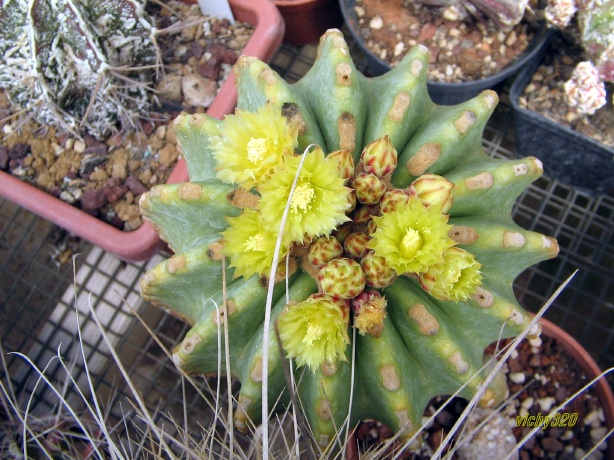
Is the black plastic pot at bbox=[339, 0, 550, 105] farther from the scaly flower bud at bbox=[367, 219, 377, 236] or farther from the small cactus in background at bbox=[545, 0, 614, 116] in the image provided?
the scaly flower bud at bbox=[367, 219, 377, 236]

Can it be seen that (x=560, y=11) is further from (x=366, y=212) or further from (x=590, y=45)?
(x=366, y=212)

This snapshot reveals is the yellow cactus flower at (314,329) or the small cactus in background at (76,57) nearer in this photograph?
the yellow cactus flower at (314,329)

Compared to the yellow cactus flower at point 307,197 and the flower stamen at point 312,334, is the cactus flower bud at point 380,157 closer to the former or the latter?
the yellow cactus flower at point 307,197

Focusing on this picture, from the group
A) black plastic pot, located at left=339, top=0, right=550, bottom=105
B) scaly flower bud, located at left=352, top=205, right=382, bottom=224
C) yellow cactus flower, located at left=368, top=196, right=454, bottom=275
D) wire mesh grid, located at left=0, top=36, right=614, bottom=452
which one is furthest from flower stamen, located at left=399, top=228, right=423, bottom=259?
wire mesh grid, located at left=0, top=36, right=614, bottom=452

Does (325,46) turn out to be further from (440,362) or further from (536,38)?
(536,38)

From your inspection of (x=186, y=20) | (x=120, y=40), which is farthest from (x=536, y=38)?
(x=120, y=40)

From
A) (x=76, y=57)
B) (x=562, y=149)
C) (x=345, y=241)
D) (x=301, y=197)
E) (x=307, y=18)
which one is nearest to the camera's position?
(x=301, y=197)

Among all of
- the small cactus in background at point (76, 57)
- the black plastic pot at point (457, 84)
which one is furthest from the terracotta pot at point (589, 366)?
the small cactus in background at point (76, 57)

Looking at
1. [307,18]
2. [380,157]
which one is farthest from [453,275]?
[307,18]
